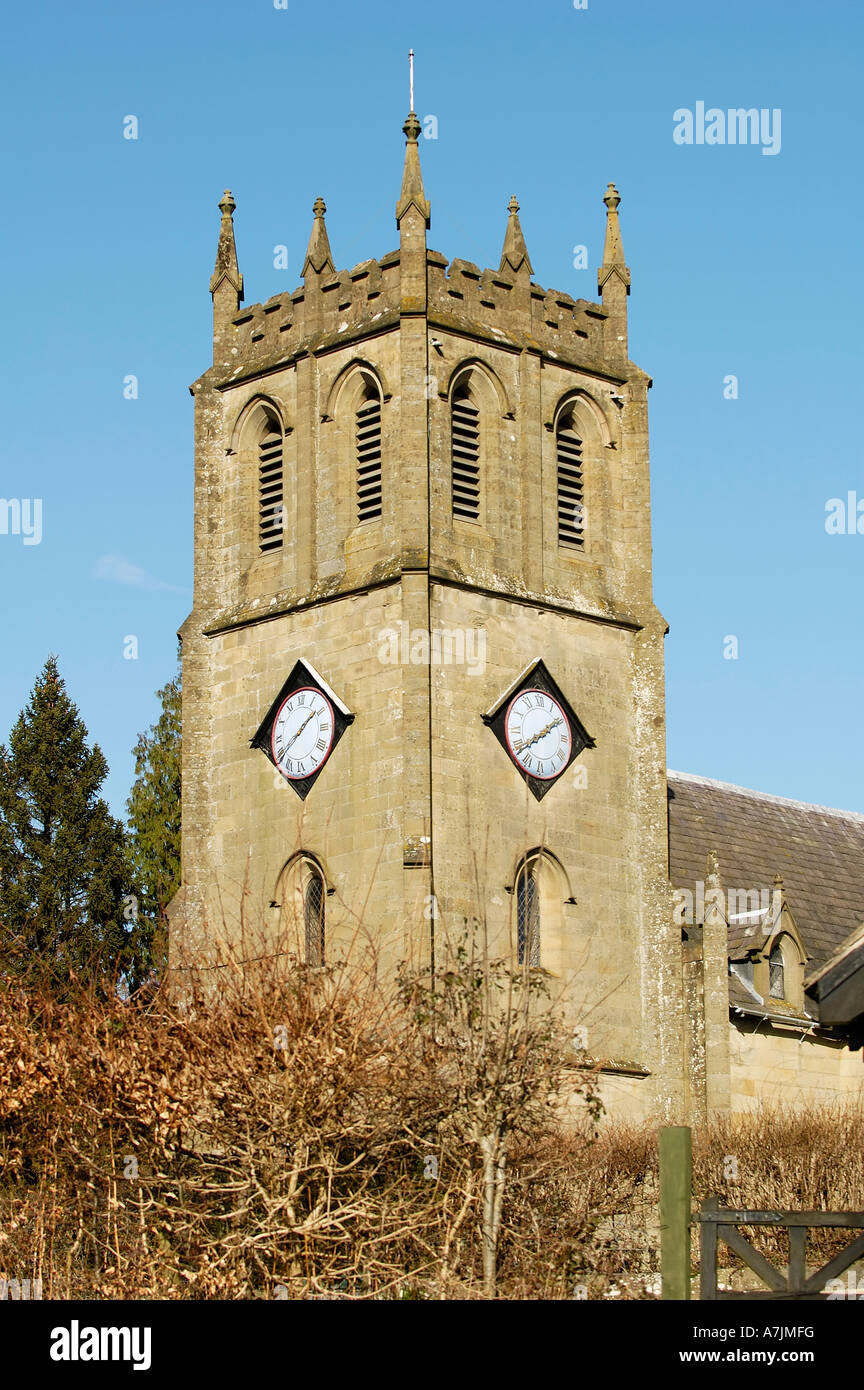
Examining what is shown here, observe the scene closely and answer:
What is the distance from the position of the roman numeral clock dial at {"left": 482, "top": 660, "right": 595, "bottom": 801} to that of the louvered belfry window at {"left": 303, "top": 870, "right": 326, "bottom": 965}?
331 cm

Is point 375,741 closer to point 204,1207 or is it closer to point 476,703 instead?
point 476,703

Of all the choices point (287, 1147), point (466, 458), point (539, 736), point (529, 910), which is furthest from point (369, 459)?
point (287, 1147)

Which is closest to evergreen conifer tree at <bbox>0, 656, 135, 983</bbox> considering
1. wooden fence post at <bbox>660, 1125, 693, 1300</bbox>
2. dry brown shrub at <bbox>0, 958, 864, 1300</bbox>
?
dry brown shrub at <bbox>0, 958, 864, 1300</bbox>

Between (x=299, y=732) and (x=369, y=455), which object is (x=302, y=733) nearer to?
(x=299, y=732)

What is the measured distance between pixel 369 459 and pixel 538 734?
15.8 ft

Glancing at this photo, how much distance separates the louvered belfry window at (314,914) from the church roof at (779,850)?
21.9 ft

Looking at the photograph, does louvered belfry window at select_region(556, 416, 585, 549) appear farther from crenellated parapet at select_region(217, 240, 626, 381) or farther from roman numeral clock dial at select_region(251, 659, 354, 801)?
roman numeral clock dial at select_region(251, 659, 354, 801)

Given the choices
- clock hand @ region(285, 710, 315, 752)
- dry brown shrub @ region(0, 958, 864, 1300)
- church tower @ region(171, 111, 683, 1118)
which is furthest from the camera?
clock hand @ region(285, 710, 315, 752)

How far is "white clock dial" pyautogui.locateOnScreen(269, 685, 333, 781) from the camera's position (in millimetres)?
31484

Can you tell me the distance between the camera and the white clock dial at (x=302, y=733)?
31.5 m

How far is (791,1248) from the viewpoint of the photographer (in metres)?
16.5
